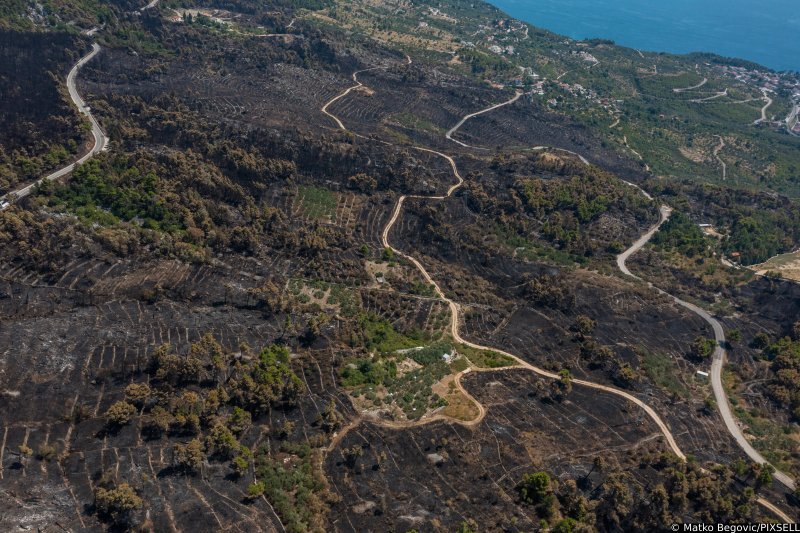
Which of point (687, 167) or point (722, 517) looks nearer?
point (722, 517)

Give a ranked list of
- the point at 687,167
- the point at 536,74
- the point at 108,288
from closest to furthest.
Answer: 1. the point at 108,288
2. the point at 687,167
3. the point at 536,74

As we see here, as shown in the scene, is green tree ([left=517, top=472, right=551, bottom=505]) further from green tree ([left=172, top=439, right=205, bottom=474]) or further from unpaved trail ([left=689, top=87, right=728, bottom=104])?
unpaved trail ([left=689, top=87, right=728, bottom=104])

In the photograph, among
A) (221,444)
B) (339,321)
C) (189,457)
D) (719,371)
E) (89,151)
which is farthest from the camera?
(89,151)

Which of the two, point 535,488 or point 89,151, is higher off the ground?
point 89,151

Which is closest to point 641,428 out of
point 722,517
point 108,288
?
point 722,517

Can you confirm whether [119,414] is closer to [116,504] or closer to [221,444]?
[221,444]

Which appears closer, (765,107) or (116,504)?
(116,504)

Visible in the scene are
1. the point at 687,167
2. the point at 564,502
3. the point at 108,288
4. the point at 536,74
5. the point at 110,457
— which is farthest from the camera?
the point at 536,74

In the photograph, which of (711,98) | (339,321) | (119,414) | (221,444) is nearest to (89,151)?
(339,321)

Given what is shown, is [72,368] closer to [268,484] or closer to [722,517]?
[268,484]
